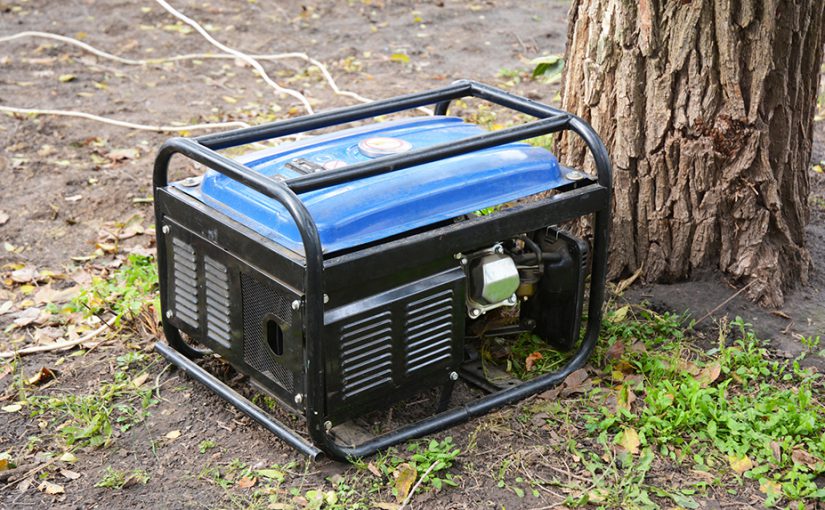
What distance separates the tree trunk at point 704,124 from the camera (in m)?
3.48

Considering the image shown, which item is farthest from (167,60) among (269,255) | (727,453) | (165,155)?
(727,453)

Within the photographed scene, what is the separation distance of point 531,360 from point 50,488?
5.23 ft

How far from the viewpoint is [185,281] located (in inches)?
127

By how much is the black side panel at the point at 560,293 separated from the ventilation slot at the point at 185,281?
1123 mm

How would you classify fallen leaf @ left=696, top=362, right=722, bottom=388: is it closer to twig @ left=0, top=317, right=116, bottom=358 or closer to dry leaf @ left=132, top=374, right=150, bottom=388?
dry leaf @ left=132, top=374, right=150, bottom=388

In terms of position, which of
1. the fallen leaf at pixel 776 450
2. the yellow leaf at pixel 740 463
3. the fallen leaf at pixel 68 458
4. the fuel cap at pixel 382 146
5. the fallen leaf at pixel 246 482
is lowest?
the fallen leaf at pixel 68 458

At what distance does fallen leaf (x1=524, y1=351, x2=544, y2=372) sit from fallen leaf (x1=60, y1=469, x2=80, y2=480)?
149 cm

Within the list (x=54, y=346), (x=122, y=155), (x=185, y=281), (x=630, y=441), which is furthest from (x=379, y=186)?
(x=122, y=155)

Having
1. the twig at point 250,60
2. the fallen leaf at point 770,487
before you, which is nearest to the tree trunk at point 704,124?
the fallen leaf at point 770,487

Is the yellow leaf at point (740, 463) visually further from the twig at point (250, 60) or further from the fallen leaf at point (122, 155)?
the fallen leaf at point (122, 155)

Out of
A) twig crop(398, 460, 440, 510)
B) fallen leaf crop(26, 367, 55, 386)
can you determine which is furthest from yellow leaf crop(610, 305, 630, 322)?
fallen leaf crop(26, 367, 55, 386)

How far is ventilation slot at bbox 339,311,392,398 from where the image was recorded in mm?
2844

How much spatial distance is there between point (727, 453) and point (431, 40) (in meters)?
4.89

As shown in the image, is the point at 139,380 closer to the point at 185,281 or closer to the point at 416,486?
the point at 185,281
